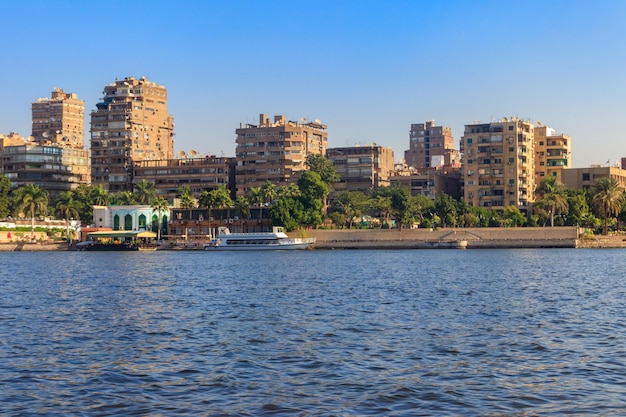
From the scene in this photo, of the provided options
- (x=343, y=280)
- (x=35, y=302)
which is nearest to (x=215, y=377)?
(x=35, y=302)

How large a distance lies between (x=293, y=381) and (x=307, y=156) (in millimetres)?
168885

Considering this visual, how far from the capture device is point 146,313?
46.0 metres

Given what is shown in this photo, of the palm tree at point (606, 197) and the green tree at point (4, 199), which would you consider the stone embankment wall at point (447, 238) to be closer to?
the palm tree at point (606, 197)

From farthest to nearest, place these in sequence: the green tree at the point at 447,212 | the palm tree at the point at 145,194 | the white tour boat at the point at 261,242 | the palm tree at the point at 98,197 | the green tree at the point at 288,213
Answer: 1. the palm tree at the point at 145,194
2. the palm tree at the point at 98,197
3. the green tree at the point at 447,212
4. the green tree at the point at 288,213
5. the white tour boat at the point at 261,242

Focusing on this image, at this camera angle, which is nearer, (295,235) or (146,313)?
Result: (146,313)

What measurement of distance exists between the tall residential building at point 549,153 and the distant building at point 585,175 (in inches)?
121

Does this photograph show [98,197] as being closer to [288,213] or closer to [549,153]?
[288,213]

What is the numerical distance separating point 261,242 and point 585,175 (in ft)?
233

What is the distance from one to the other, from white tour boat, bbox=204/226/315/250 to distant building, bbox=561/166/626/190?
5838cm

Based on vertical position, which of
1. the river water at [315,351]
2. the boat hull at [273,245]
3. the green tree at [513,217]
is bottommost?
the river water at [315,351]

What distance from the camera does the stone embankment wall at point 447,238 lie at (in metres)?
151

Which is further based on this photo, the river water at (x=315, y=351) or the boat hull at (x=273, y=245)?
the boat hull at (x=273, y=245)

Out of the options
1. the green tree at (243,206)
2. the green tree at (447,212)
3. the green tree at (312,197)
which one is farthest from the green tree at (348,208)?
the green tree at (243,206)

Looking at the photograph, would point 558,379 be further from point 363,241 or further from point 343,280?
point 363,241
